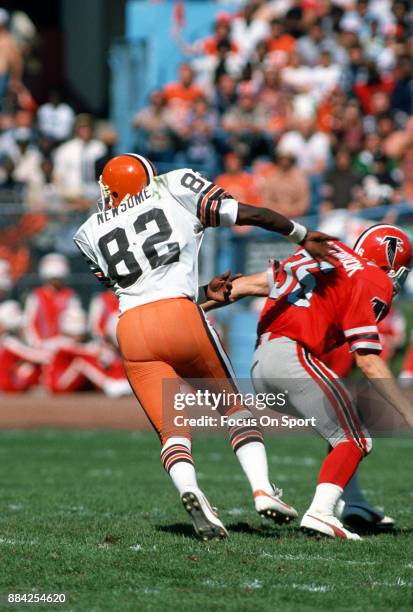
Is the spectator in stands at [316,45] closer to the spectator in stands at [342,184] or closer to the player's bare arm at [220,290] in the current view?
the spectator in stands at [342,184]

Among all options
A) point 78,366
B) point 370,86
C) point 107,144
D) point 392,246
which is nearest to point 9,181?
point 107,144

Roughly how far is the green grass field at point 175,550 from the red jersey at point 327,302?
39.3 inches

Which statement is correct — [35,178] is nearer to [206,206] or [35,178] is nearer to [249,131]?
[249,131]

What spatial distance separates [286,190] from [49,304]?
3545 millimetres

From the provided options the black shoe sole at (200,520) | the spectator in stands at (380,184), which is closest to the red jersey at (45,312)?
the spectator in stands at (380,184)

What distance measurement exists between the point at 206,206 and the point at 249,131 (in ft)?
41.0

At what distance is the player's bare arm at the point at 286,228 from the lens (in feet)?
18.7

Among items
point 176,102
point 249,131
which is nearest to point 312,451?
point 249,131

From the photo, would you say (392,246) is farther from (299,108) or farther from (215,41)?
(215,41)

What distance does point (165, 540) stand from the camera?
576cm

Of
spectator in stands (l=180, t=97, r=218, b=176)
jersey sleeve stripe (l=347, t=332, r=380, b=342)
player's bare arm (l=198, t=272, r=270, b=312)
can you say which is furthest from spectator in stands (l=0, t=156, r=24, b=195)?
jersey sleeve stripe (l=347, t=332, r=380, b=342)

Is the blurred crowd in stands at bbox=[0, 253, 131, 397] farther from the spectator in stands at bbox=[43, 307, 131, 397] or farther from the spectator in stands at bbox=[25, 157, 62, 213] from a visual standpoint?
the spectator in stands at bbox=[25, 157, 62, 213]

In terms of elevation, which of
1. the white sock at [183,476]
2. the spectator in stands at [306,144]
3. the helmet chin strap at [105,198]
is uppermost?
the helmet chin strap at [105,198]

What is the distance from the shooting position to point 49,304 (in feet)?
53.2
